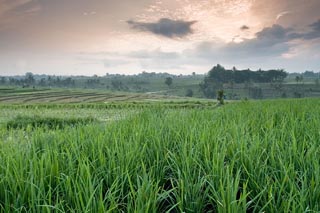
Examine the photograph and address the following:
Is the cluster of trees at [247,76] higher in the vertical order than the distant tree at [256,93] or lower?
higher

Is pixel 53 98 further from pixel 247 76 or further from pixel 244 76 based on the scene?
pixel 247 76

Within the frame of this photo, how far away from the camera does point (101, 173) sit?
217cm

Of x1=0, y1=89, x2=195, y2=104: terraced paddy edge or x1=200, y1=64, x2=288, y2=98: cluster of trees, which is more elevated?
x1=200, y1=64, x2=288, y2=98: cluster of trees

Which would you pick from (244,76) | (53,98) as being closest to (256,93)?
(244,76)

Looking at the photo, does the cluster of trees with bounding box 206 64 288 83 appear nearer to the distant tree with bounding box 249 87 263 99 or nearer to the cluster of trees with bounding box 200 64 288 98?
the cluster of trees with bounding box 200 64 288 98

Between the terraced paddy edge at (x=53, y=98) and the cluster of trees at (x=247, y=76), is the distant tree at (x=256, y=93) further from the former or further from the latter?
the terraced paddy edge at (x=53, y=98)

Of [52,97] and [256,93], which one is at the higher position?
[52,97]

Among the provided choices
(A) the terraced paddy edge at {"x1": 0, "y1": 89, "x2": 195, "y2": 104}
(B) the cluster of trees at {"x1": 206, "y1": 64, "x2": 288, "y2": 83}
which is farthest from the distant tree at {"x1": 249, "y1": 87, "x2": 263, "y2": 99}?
(A) the terraced paddy edge at {"x1": 0, "y1": 89, "x2": 195, "y2": 104}

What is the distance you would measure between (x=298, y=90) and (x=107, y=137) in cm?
11507

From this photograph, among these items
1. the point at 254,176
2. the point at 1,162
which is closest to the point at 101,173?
the point at 1,162

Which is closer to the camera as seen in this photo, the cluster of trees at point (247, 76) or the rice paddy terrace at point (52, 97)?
the rice paddy terrace at point (52, 97)

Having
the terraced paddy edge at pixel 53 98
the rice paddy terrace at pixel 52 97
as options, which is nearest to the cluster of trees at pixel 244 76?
the terraced paddy edge at pixel 53 98

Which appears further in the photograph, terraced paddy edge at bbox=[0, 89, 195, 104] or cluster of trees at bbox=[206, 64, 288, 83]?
cluster of trees at bbox=[206, 64, 288, 83]

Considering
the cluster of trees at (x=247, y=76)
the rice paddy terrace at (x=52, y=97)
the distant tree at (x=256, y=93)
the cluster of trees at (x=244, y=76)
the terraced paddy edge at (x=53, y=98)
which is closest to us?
the terraced paddy edge at (x=53, y=98)
